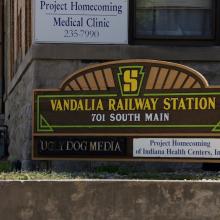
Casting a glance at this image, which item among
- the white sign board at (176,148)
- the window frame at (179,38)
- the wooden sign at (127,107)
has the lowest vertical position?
the white sign board at (176,148)

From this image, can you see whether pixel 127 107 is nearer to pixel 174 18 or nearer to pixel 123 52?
pixel 123 52

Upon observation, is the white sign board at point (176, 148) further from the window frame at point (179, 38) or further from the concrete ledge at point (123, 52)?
the window frame at point (179, 38)

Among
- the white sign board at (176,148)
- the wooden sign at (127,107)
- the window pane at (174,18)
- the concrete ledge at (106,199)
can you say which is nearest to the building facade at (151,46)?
the window pane at (174,18)

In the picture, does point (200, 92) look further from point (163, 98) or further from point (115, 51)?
point (115, 51)

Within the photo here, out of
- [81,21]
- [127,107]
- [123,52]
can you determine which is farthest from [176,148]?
[81,21]

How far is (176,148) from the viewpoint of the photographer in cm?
904

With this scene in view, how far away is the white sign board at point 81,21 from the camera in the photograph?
34.9 feet

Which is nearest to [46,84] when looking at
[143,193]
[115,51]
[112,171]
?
[115,51]

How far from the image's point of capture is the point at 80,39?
10688mm

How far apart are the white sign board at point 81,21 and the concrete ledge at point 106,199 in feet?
12.1

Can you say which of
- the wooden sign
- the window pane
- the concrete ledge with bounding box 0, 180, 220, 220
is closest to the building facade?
the window pane

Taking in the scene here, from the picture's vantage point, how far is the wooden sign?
29.5ft

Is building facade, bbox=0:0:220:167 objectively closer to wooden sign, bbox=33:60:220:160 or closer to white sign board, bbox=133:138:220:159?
wooden sign, bbox=33:60:220:160

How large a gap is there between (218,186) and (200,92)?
1.82 metres
